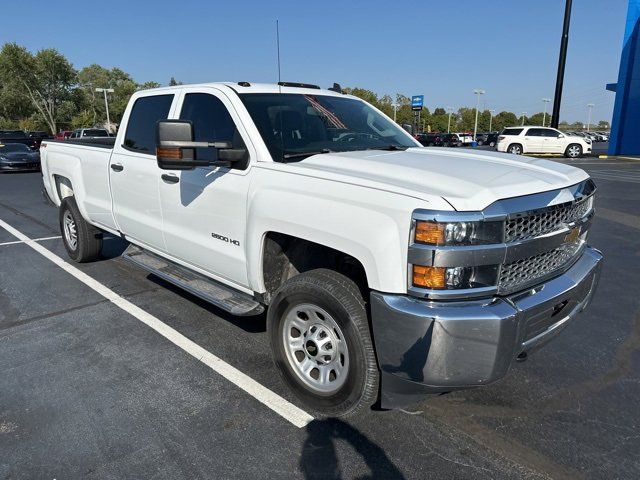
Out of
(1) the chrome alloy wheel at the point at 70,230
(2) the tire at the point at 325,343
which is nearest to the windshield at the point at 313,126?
(2) the tire at the point at 325,343

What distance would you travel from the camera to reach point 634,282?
5.43 metres

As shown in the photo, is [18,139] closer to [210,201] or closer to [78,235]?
[78,235]

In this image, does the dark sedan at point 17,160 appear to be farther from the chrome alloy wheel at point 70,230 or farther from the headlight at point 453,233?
the headlight at point 453,233

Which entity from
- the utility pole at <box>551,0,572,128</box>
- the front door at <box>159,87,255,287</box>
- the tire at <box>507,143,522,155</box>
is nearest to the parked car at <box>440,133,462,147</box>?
the tire at <box>507,143,522,155</box>

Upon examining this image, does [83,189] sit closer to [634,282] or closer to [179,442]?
[179,442]

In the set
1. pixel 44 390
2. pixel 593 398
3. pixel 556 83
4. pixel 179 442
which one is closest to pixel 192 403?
pixel 179 442

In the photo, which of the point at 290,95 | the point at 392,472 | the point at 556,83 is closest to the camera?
the point at 392,472

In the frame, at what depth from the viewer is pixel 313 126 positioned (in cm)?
379

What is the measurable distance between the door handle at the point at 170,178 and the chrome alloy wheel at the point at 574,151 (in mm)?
27482

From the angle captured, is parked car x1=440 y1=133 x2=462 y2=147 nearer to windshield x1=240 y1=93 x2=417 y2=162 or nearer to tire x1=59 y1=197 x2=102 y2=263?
tire x1=59 y1=197 x2=102 y2=263

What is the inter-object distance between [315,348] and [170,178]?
1.95m

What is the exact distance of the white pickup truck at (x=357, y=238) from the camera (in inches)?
93.1

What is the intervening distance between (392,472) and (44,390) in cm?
234

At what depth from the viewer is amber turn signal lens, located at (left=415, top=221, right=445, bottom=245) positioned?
2320 mm
